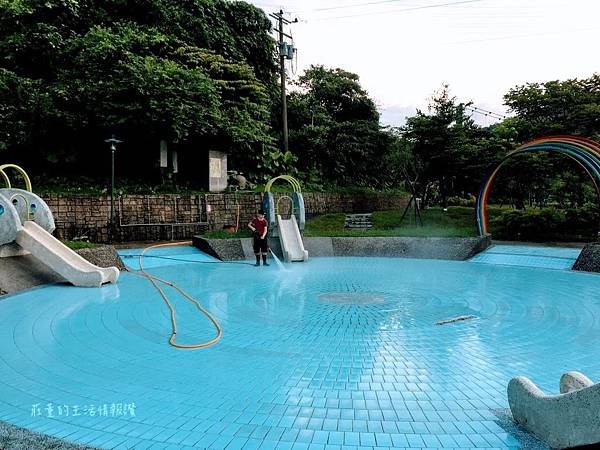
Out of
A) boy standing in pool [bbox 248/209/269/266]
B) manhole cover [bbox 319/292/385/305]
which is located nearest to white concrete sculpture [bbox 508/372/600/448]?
manhole cover [bbox 319/292/385/305]

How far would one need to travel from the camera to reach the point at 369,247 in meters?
14.9

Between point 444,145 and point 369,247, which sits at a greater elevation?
point 444,145

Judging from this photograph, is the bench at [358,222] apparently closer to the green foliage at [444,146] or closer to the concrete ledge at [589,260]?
the green foliage at [444,146]

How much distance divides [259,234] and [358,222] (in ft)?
32.1

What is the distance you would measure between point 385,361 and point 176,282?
21.2 ft

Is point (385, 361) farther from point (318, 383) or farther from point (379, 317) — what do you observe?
point (379, 317)

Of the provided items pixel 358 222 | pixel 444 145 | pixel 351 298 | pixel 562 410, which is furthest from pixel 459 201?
pixel 562 410

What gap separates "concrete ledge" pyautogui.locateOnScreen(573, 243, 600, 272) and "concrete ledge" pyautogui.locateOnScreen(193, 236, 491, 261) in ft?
10.0

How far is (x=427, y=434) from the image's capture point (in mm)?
3301

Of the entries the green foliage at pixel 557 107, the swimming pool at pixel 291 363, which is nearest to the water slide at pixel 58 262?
the swimming pool at pixel 291 363

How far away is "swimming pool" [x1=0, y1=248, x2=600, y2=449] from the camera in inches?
133

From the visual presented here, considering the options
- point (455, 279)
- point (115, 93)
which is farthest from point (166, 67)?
point (455, 279)

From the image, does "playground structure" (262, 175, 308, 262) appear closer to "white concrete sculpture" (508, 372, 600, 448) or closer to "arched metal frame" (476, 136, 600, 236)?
"arched metal frame" (476, 136, 600, 236)

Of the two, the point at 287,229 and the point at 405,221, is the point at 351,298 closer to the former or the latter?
the point at 287,229
